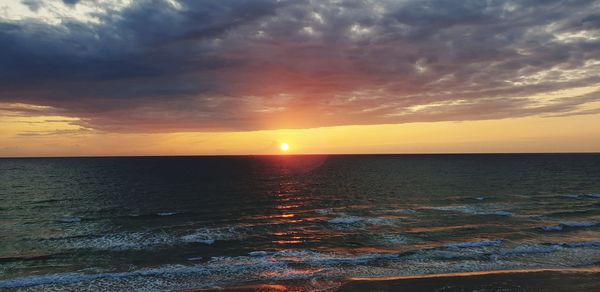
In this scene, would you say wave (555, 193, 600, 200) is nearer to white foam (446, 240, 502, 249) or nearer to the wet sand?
white foam (446, 240, 502, 249)

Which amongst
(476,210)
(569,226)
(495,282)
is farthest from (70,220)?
(569,226)

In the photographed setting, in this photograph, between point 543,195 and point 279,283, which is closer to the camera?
point 279,283

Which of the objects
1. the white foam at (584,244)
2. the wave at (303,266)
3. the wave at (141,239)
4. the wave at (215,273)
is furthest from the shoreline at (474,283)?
the wave at (141,239)

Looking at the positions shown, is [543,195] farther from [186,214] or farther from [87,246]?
[87,246]

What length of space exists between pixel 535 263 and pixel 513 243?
18.4 ft

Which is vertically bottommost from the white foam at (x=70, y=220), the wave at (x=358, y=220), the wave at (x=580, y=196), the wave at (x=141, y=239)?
the wave at (x=141, y=239)

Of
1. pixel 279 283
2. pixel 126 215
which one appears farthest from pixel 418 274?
pixel 126 215

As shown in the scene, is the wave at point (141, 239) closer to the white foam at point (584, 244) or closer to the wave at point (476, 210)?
the wave at point (476, 210)

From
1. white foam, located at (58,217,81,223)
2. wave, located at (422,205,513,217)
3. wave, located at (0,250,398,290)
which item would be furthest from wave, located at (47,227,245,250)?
wave, located at (422,205,513,217)

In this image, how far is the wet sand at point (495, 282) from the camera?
22.7 metres

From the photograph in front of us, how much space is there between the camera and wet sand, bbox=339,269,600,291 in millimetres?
22719

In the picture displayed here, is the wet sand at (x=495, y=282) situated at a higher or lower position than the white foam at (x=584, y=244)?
lower

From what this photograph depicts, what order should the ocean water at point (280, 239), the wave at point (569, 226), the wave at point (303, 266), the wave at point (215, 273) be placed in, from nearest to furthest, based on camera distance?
the wave at point (215, 273), the wave at point (303, 266), the ocean water at point (280, 239), the wave at point (569, 226)

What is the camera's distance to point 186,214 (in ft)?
161
